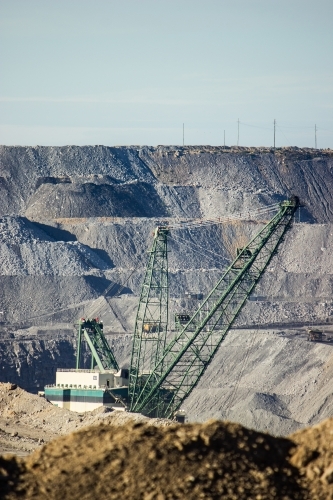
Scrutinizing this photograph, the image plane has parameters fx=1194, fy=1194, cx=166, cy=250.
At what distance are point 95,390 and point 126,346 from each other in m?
31.2

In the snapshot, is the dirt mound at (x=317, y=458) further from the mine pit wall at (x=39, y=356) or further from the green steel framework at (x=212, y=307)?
the mine pit wall at (x=39, y=356)

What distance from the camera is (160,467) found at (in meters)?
15.2

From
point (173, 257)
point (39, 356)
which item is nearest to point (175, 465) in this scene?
point (39, 356)

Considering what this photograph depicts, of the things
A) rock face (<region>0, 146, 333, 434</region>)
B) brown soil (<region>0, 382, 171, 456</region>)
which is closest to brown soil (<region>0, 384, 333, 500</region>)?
brown soil (<region>0, 382, 171, 456</region>)

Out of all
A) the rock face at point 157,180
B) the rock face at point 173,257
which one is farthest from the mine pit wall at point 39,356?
the rock face at point 157,180

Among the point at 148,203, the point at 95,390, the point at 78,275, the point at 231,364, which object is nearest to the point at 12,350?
the point at 231,364

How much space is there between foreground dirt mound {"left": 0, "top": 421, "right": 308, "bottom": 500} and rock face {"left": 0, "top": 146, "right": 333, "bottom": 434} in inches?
1374

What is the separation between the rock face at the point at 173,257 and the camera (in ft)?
225

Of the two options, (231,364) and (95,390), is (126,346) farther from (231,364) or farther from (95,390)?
(95,390)

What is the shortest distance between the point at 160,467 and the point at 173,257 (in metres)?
96.7

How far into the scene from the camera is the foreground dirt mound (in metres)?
14.8

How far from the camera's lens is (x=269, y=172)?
142375 mm

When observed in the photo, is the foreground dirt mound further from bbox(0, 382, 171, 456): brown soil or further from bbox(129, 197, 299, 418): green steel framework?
bbox(129, 197, 299, 418): green steel framework

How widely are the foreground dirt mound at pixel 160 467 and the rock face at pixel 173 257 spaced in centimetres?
3491
